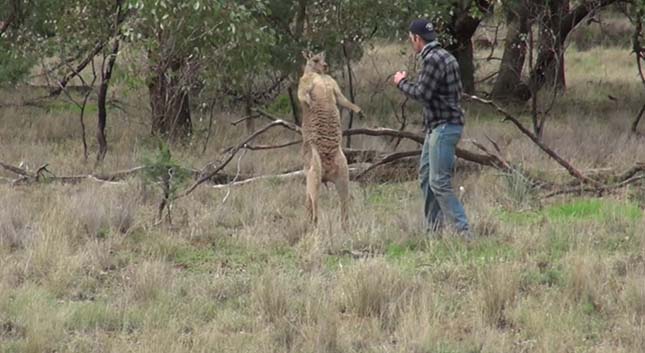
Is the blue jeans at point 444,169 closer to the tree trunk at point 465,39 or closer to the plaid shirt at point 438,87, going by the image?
the plaid shirt at point 438,87

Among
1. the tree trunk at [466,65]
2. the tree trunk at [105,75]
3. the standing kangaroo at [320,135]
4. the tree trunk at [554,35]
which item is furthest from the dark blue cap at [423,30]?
the tree trunk at [466,65]

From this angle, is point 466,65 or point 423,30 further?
point 466,65

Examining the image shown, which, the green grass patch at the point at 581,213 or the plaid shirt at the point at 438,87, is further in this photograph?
the green grass patch at the point at 581,213

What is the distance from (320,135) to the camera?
380 inches

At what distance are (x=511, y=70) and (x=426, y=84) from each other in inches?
Answer: 476

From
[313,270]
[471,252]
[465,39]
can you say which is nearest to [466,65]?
[465,39]

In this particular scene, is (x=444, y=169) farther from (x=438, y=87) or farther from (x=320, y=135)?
(x=320, y=135)

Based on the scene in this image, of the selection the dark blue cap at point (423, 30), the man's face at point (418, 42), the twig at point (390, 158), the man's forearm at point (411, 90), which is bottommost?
the twig at point (390, 158)

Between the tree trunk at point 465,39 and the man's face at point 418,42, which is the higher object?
the man's face at point 418,42

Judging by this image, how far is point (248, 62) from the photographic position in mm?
13008

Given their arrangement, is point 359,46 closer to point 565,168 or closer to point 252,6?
point 252,6

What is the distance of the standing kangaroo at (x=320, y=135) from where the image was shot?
31.5ft

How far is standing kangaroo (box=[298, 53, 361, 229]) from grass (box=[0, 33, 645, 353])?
29cm

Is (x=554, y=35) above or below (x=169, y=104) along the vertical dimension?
above
